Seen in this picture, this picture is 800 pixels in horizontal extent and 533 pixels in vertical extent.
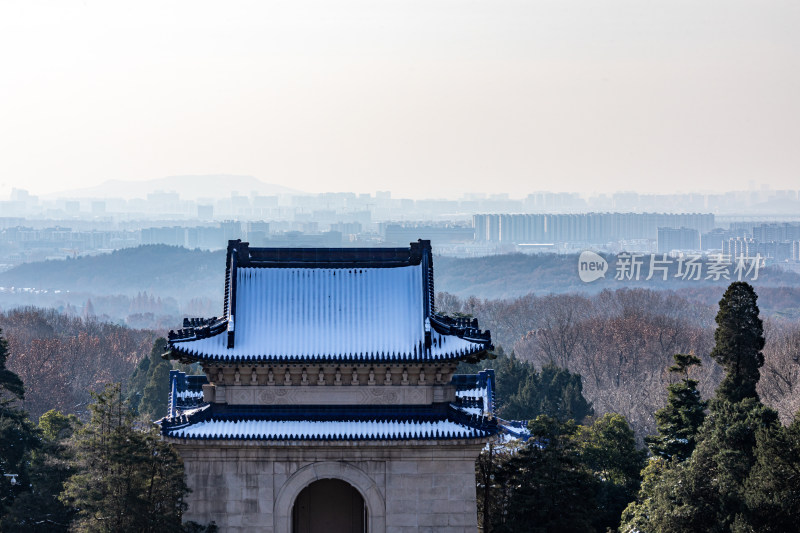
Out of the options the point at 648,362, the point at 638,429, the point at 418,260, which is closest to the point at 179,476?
the point at 418,260

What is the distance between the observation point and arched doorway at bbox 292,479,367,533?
3017 cm

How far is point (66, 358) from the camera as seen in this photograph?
3241 inches

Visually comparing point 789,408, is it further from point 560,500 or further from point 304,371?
point 304,371

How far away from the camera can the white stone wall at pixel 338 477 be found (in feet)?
93.4

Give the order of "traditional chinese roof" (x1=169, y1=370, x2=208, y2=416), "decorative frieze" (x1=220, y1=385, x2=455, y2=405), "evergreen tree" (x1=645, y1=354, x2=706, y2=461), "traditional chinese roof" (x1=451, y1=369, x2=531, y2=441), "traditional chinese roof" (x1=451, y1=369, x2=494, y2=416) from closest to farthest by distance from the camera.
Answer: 1. "decorative frieze" (x1=220, y1=385, x2=455, y2=405)
2. "traditional chinese roof" (x1=451, y1=369, x2=531, y2=441)
3. "traditional chinese roof" (x1=451, y1=369, x2=494, y2=416)
4. "traditional chinese roof" (x1=169, y1=370, x2=208, y2=416)
5. "evergreen tree" (x1=645, y1=354, x2=706, y2=461)

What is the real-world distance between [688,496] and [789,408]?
95.7 feet

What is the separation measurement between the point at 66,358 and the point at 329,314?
56.5 m

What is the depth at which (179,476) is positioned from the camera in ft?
96.5

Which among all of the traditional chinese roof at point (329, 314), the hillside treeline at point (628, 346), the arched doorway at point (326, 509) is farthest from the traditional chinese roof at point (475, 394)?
the hillside treeline at point (628, 346)

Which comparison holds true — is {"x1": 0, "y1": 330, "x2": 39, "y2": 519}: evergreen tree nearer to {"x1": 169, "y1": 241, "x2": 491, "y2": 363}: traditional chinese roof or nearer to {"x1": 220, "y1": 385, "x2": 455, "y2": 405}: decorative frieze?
{"x1": 169, "y1": 241, "x2": 491, "y2": 363}: traditional chinese roof

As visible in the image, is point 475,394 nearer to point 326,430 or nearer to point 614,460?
point 326,430

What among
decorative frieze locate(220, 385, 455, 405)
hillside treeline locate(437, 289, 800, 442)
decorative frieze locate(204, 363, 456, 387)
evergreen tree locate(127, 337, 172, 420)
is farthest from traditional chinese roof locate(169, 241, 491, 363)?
evergreen tree locate(127, 337, 172, 420)

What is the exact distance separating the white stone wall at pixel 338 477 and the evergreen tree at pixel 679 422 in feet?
40.3

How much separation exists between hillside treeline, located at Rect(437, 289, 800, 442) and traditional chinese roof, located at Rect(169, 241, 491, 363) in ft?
89.3
